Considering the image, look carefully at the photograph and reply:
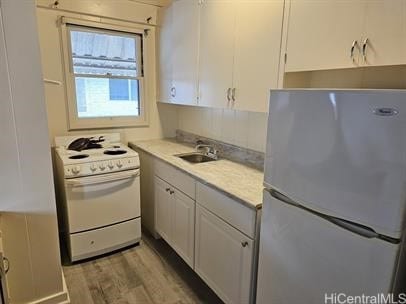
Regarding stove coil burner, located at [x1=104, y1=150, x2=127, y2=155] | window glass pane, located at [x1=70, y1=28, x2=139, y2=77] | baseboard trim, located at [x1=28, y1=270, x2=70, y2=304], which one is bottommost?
baseboard trim, located at [x1=28, y1=270, x2=70, y2=304]

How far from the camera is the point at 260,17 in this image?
1688mm

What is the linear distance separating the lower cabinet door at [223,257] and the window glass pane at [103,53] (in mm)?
1799

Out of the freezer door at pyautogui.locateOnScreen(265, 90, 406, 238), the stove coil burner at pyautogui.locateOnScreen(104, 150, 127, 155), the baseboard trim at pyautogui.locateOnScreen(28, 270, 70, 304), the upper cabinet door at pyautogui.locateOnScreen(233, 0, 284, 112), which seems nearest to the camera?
the freezer door at pyautogui.locateOnScreen(265, 90, 406, 238)

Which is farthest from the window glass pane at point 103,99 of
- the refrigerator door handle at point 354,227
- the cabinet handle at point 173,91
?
the refrigerator door handle at point 354,227

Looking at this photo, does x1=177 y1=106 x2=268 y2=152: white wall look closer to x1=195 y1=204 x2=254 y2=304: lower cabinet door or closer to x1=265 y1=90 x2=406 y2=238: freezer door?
x1=195 y1=204 x2=254 y2=304: lower cabinet door

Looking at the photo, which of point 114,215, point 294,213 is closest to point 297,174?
point 294,213

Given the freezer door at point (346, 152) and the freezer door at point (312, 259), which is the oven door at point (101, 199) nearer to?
the freezer door at point (312, 259)

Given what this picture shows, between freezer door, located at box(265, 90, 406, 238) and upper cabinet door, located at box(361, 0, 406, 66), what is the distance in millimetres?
360

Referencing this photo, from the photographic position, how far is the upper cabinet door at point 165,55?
272 cm

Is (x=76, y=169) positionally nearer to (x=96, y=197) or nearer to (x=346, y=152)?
(x=96, y=197)

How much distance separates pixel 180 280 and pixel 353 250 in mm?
1578

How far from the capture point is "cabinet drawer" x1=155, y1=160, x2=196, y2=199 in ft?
6.68

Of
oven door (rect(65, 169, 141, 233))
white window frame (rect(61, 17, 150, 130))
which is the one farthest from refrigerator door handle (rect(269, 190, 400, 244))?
white window frame (rect(61, 17, 150, 130))

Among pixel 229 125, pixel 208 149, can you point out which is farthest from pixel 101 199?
pixel 229 125
